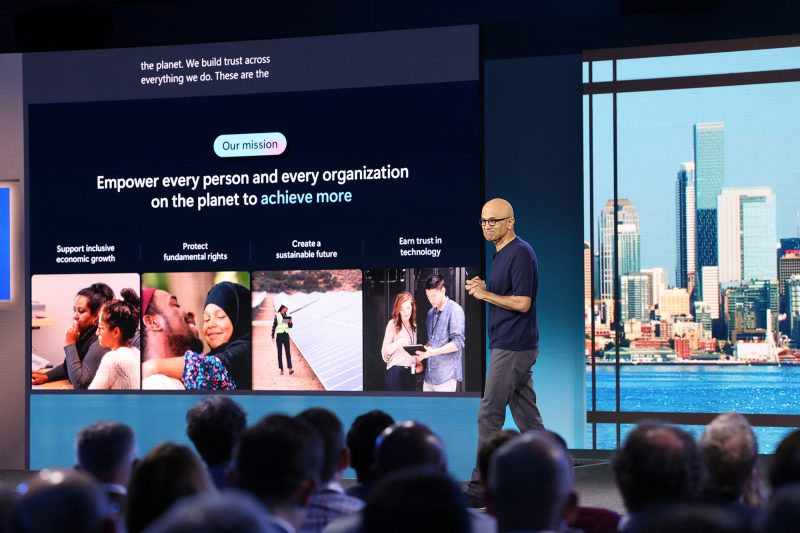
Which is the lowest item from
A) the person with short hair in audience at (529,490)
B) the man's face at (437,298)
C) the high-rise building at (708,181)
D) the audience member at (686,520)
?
the person with short hair in audience at (529,490)

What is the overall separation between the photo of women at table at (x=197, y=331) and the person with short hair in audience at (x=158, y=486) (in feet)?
13.5

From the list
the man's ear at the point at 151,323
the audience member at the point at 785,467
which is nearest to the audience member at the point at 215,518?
the audience member at the point at 785,467

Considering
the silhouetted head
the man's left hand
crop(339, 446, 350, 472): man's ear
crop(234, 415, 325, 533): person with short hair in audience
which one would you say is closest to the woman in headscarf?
the man's left hand

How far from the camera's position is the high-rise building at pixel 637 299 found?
10891mm

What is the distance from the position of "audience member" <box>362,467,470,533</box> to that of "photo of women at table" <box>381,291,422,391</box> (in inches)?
182

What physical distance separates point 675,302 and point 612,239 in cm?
524

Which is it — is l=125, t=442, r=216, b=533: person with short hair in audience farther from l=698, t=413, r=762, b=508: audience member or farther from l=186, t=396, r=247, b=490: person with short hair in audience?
l=698, t=413, r=762, b=508: audience member

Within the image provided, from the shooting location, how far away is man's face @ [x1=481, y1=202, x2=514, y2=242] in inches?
212

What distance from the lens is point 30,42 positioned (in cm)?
678

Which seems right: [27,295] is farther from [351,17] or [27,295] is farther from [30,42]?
[351,17]

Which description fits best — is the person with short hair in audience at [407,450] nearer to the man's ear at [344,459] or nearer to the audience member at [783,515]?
the man's ear at [344,459]

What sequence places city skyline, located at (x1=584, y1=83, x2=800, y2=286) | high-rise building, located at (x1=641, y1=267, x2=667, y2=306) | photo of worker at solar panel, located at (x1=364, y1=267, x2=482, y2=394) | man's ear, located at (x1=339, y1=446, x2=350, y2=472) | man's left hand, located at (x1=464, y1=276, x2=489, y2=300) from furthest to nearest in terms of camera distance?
high-rise building, located at (x1=641, y1=267, x2=667, y2=306), city skyline, located at (x1=584, y1=83, x2=800, y2=286), photo of worker at solar panel, located at (x1=364, y1=267, x2=482, y2=394), man's left hand, located at (x1=464, y1=276, x2=489, y2=300), man's ear, located at (x1=339, y1=446, x2=350, y2=472)

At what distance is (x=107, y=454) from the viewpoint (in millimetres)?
2650

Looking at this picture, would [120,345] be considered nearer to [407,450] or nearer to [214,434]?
[214,434]
